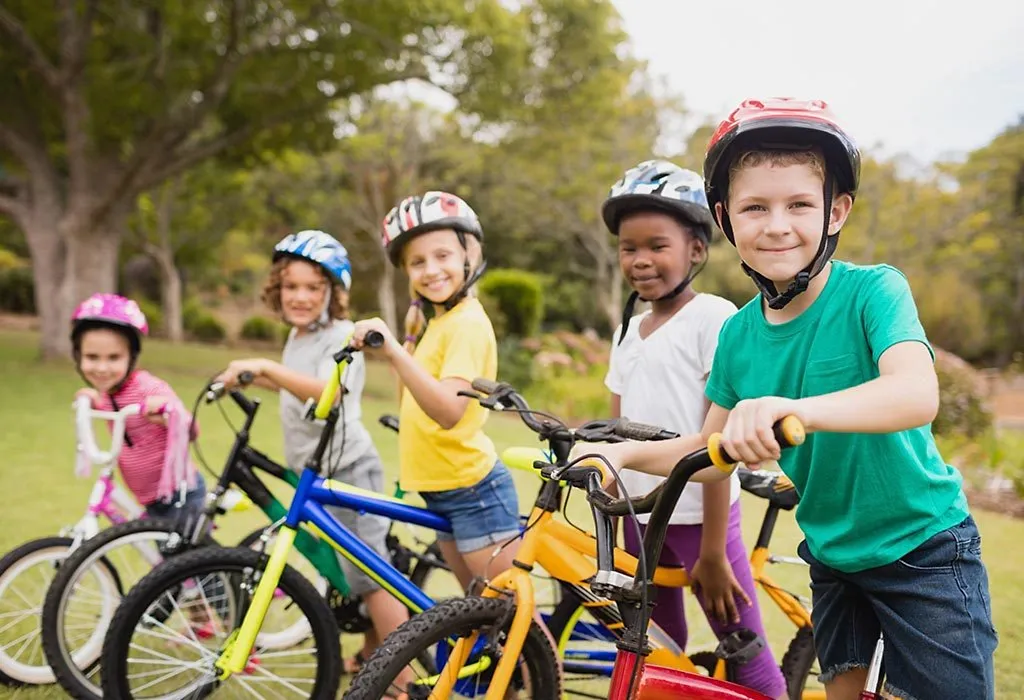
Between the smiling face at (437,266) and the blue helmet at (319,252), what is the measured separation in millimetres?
535

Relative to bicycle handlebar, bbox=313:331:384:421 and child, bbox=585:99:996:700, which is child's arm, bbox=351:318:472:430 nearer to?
bicycle handlebar, bbox=313:331:384:421

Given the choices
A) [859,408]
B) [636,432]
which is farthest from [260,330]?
[859,408]

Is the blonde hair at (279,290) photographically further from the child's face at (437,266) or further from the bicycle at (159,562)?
the child's face at (437,266)

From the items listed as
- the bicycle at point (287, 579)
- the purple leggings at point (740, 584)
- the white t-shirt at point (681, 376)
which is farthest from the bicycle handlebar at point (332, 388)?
the purple leggings at point (740, 584)

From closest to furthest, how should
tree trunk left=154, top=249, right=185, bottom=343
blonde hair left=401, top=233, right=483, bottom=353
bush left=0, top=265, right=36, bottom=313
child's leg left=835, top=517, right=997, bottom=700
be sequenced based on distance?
child's leg left=835, top=517, right=997, bottom=700 → blonde hair left=401, top=233, right=483, bottom=353 → tree trunk left=154, top=249, right=185, bottom=343 → bush left=0, top=265, right=36, bottom=313

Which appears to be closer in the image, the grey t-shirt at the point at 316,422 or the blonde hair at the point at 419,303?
the blonde hair at the point at 419,303

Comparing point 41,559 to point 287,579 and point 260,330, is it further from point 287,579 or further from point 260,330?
point 260,330

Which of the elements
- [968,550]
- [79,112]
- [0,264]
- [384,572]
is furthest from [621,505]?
[0,264]

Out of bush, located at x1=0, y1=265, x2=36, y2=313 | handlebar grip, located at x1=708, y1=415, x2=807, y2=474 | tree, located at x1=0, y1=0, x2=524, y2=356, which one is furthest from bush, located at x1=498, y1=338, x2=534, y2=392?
bush, located at x1=0, y1=265, x2=36, y2=313

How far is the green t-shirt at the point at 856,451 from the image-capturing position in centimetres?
170

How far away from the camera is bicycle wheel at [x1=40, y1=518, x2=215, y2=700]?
2799 millimetres

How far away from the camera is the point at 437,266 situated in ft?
9.23

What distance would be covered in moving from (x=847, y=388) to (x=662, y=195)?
3.87 feet

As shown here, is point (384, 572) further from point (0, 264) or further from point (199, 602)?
point (0, 264)
